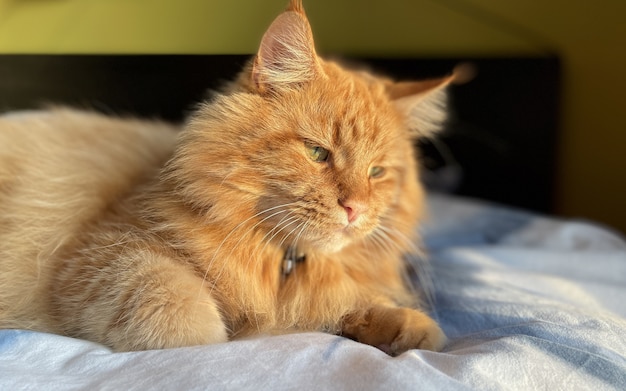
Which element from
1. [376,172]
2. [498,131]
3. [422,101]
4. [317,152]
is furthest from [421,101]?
[498,131]

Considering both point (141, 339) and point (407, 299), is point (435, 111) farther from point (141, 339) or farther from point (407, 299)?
point (141, 339)

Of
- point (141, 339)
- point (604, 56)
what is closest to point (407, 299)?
point (141, 339)

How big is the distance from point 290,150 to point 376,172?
25 cm

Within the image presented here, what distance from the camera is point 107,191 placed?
54.7 inches

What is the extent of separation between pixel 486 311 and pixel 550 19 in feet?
6.06

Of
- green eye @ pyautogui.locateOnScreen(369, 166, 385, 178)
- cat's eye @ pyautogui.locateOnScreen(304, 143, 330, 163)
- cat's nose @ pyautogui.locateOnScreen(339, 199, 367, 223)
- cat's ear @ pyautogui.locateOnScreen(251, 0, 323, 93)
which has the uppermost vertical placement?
cat's ear @ pyautogui.locateOnScreen(251, 0, 323, 93)

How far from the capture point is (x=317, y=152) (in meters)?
1.20

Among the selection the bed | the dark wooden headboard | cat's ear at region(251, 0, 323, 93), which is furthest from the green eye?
the dark wooden headboard

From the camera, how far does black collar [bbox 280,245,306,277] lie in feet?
4.14

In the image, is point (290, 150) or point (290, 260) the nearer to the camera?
point (290, 150)

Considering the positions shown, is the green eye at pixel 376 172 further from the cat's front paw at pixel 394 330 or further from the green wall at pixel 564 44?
the green wall at pixel 564 44

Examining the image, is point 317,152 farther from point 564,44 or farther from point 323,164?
point 564,44

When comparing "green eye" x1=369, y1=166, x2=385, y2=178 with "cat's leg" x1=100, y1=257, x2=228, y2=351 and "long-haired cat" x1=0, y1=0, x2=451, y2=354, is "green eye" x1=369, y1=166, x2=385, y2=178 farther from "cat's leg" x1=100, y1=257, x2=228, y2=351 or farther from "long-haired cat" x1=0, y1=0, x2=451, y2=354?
"cat's leg" x1=100, y1=257, x2=228, y2=351

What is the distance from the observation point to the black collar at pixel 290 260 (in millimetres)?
1261
